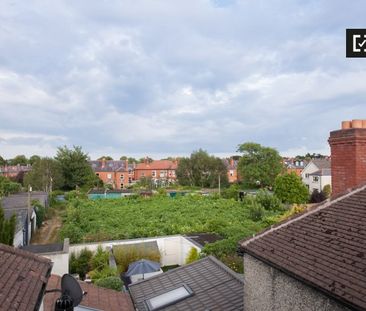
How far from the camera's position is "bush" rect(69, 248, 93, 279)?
19328 millimetres

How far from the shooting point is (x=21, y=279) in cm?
572

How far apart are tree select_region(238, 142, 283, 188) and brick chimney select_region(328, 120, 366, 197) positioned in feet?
195

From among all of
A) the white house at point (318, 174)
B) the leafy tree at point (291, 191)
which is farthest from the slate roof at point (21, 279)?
the white house at point (318, 174)

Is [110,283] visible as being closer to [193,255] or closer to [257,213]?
[193,255]

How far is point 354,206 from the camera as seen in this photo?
267 inches

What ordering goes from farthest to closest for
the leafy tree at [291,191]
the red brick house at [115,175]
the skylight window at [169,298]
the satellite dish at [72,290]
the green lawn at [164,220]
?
1. the red brick house at [115,175]
2. the leafy tree at [291,191]
3. the green lawn at [164,220]
4. the skylight window at [169,298]
5. the satellite dish at [72,290]

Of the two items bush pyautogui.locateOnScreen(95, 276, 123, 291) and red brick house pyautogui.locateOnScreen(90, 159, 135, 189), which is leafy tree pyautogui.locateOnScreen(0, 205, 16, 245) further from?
red brick house pyautogui.locateOnScreen(90, 159, 135, 189)

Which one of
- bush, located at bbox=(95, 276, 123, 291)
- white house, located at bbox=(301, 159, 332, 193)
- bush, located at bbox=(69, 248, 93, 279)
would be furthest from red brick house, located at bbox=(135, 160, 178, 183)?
bush, located at bbox=(95, 276, 123, 291)

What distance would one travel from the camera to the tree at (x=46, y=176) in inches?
2383

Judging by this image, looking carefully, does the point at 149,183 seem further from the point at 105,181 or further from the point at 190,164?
the point at 105,181

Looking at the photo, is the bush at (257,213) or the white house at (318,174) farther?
the white house at (318,174)

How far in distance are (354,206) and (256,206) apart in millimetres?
28375

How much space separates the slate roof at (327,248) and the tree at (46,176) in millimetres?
57339

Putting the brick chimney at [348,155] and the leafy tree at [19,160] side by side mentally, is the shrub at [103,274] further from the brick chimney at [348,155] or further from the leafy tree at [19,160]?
the leafy tree at [19,160]
